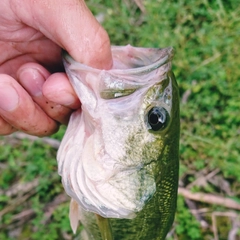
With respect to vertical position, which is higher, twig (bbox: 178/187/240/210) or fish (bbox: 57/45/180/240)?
fish (bbox: 57/45/180/240)

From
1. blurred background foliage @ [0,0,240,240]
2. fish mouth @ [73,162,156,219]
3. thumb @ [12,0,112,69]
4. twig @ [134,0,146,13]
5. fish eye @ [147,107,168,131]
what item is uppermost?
thumb @ [12,0,112,69]

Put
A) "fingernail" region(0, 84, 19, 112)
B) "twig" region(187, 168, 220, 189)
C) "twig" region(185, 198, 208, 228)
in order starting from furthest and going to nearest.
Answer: "twig" region(187, 168, 220, 189) < "twig" region(185, 198, 208, 228) < "fingernail" region(0, 84, 19, 112)

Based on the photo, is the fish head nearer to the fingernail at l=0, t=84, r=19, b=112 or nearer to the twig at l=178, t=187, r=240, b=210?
the fingernail at l=0, t=84, r=19, b=112

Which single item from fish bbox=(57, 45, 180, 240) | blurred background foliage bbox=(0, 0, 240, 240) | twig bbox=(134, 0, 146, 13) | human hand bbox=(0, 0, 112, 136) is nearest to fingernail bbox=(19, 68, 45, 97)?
human hand bbox=(0, 0, 112, 136)

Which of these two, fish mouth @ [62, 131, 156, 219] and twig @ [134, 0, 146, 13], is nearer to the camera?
fish mouth @ [62, 131, 156, 219]

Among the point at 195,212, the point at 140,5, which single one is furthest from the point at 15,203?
the point at 140,5

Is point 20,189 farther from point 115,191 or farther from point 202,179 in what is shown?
point 115,191

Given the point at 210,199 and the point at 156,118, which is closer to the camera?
the point at 156,118

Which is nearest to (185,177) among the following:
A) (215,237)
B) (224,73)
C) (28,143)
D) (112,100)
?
(215,237)
